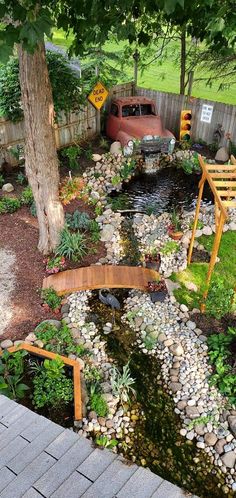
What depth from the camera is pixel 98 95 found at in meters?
10.7

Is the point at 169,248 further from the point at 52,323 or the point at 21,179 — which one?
the point at 21,179

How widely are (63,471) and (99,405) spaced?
219 cm

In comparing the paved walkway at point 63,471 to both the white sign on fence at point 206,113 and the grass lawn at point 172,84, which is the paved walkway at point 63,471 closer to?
the white sign on fence at point 206,113

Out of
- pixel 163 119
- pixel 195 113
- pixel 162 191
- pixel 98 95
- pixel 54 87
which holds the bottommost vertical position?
pixel 162 191

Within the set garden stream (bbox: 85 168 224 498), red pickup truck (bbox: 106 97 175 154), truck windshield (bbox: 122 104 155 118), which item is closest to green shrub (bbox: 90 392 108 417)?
garden stream (bbox: 85 168 224 498)

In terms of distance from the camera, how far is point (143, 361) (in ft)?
18.8

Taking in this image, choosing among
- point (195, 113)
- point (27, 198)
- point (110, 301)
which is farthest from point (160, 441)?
point (195, 113)

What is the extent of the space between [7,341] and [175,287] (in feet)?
9.88

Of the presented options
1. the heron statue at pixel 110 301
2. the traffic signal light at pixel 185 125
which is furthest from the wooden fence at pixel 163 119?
the heron statue at pixel 110 301

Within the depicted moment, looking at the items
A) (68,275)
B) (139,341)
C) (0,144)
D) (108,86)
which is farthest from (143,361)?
(108,86)

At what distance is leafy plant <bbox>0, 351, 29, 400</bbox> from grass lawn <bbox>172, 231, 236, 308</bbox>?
288cm

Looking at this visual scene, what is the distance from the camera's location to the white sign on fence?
1114 cm

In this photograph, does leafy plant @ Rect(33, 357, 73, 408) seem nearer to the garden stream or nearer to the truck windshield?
the garden stream

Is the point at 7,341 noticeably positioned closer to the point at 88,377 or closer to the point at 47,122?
the point at 88,377
